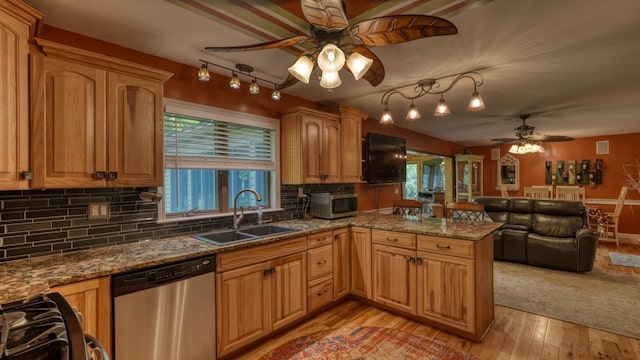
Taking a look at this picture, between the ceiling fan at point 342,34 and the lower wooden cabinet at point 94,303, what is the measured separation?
1486 mm

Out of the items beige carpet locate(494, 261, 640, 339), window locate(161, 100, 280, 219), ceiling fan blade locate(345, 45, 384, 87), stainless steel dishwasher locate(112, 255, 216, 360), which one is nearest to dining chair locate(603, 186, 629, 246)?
beige carpet locate(494, 261, 640, 339)

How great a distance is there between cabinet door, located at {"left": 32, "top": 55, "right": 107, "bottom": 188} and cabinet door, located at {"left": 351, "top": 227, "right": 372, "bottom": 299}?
2291 mm

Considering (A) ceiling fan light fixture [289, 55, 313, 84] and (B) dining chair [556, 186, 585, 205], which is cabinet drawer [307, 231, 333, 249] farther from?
(B) dining chair [556, 186, 585, 205]

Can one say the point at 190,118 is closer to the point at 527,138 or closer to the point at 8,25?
the point at 8,25

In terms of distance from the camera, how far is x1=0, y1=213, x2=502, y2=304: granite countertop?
1373 millimetres

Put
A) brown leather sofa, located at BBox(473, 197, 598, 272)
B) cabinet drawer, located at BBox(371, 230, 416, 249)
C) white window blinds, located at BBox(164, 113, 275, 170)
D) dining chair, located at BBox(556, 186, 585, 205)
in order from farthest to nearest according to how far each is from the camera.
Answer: dining chair, located at BBox(556, 186, 585, 205), brown leather sofa, located at BBox(473, 197, 598, 272), cabinet drawer, located at BBox(371, 230, 416, 249), white window blinds, located at BBox(164, 113, 275, 170)

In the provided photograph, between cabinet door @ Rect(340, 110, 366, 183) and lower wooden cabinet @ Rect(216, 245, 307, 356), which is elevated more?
cabinet door @ Rect(340, 110, 366, 183)

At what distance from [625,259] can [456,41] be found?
5338mm

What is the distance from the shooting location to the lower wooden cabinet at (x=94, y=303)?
1445mm

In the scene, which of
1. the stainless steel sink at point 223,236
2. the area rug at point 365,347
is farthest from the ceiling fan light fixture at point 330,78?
the area rug at point 365,347

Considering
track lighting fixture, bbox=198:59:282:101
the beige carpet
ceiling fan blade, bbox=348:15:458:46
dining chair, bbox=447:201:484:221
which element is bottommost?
the beige carpet

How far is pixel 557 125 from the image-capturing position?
526 cm

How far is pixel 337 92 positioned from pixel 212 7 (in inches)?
72.3

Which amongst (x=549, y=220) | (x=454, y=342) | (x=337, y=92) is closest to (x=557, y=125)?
(x=549, y=220)
